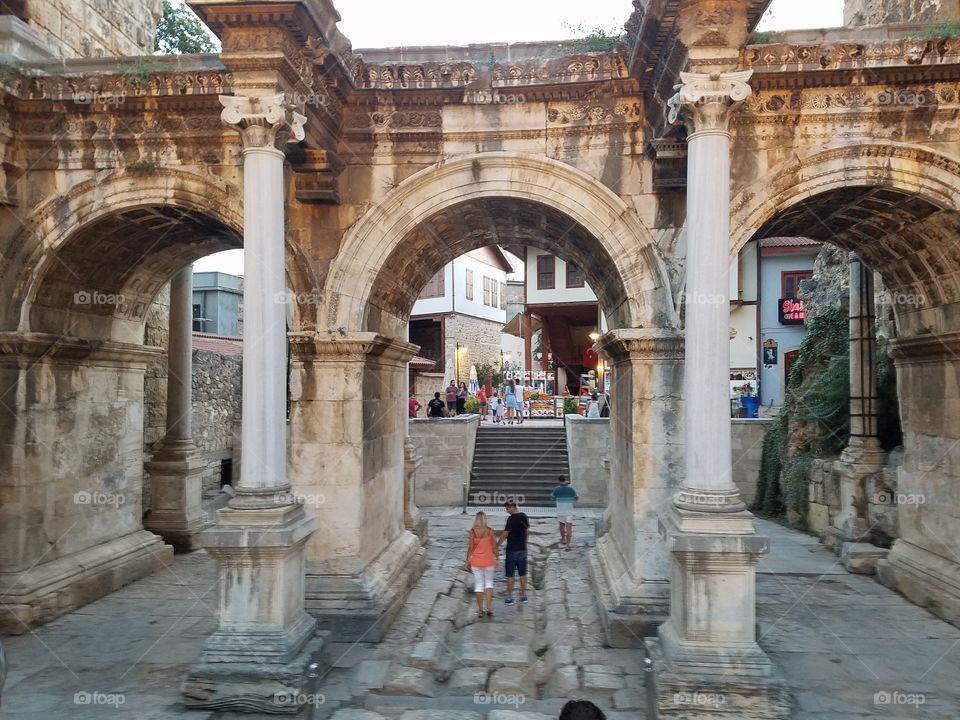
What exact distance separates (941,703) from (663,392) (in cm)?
386

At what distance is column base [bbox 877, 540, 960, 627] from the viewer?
8091 millimetres

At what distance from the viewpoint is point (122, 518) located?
1014 cm

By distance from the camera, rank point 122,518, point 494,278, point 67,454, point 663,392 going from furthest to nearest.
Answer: point 494,278 → point 122,518 → point 67,454 → point 663,392

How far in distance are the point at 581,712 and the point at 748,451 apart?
602 inches

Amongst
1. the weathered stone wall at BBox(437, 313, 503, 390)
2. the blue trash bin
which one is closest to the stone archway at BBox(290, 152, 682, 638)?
the blue trash bin

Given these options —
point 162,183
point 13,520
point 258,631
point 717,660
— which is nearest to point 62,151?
point 162,183

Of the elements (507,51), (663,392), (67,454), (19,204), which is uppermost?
(507,51)

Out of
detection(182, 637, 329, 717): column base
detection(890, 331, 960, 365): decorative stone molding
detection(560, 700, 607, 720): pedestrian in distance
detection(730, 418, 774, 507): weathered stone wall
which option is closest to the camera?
detection(560, 700, 607, 720): pedestrian in distance

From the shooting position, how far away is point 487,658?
7.37 metres

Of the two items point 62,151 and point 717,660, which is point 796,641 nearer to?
point 717,660

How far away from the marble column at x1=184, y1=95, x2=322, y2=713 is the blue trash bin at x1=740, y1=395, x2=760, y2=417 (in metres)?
18.3

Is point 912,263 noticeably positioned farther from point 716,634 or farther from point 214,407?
point 214,407

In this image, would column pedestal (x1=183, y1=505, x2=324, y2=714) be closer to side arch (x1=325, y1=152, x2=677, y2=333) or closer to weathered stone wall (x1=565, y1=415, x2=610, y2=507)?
side arch (x1=325, y1=152, x2=677, y2=333)

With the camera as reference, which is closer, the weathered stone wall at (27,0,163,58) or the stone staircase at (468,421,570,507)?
the weathered stone wall at (27,0,163,58)
